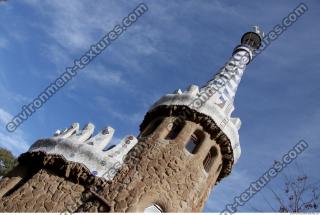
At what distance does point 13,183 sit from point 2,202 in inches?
23.8

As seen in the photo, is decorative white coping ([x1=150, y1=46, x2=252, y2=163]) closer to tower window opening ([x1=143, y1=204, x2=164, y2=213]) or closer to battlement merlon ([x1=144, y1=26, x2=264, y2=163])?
battlement merlon ([x1=144, y1=26, x2=264, y2=163])

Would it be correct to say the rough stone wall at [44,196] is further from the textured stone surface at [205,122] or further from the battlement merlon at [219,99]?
the battlement merlon at [219,99]

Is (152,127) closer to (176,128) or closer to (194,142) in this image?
(176,128)

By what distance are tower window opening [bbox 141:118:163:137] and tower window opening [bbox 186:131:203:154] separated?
87cm

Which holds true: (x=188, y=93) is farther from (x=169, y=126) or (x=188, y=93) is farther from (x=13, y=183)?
(x=13, y=183)

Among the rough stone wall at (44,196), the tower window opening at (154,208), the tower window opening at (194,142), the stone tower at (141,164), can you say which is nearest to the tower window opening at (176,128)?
the stone tower at (141,164)

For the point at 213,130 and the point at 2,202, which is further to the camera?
the point at 213,130

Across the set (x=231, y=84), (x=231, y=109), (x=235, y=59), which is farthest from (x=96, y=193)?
(x=235, y=59)

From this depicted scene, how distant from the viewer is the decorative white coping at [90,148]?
7.27 metres

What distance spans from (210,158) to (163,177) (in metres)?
1.71

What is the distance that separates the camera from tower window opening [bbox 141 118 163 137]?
29.7 feet

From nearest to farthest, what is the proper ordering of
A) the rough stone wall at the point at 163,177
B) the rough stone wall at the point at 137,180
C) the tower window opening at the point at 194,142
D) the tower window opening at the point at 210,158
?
1. the rough stone wall at the point at 137,180
2. the rough stone wall at the point at 163,177
3. the tower window opening at the point at 194,142
4. the tower window opening at the point at 210,158

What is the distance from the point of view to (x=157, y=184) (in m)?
7.55

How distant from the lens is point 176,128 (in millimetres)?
8891
